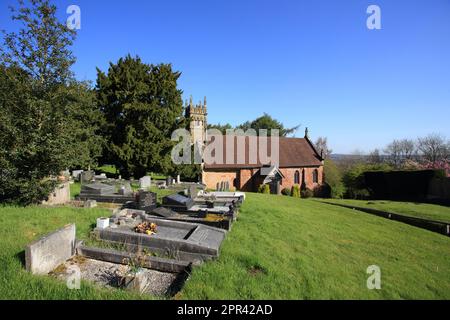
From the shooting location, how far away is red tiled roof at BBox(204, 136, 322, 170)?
98.0ft

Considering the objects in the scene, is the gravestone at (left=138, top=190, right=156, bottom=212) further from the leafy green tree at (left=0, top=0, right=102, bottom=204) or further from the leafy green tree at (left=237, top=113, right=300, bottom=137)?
the leafy green tree at (left=237, top=113, right=300, bottom=137)

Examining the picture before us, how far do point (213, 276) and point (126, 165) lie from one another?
2278 centimetres

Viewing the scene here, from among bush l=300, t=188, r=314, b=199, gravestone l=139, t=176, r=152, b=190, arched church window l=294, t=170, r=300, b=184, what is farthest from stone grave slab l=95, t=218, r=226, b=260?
arched church window l=294, t=170, r=300, b=184

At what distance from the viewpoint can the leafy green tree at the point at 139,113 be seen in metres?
26.2

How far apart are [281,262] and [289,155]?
1090 inches

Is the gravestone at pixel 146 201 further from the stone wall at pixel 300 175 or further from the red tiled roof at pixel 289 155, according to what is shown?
the stone wall at pixel 300 175

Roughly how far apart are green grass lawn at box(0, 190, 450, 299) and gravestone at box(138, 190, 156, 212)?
1.80 metres

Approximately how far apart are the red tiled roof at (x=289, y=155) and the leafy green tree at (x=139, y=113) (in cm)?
592

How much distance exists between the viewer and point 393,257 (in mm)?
9844

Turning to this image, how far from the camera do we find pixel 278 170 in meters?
30.8

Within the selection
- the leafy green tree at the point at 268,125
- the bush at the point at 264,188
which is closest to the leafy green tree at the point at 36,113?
the bush at the point at 264,188
